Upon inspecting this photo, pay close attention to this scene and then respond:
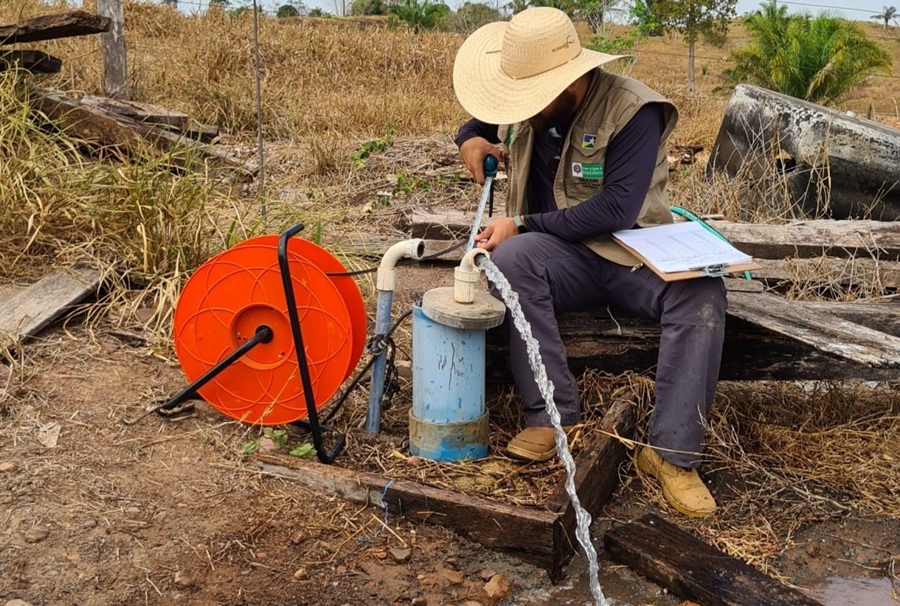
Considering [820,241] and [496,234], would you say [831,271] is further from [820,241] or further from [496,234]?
[496,234]

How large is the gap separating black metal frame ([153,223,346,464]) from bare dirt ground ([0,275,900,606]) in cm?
19

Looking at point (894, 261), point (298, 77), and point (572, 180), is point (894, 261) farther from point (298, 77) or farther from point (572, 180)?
point (298, 77)

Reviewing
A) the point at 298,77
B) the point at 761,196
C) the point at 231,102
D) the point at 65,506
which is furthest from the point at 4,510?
the point at 298,77

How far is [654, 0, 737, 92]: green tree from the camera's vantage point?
2772cm

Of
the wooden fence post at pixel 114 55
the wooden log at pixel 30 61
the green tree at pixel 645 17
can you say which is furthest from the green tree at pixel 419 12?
the wooden log at pixel 30 61

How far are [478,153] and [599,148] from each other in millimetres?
587

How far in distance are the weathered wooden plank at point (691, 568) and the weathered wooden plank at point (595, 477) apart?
0.15m

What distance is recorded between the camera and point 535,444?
3.20 m

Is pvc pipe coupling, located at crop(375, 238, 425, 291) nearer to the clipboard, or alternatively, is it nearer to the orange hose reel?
the orange hose reel

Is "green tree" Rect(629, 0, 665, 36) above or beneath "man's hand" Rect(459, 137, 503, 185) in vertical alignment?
above

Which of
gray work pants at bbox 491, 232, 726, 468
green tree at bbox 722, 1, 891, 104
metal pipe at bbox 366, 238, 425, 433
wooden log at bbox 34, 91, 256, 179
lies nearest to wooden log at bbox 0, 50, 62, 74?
wooden log at bbox 34, 91, 256, 179

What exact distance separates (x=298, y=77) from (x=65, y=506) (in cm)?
1051

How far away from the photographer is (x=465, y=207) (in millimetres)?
6652

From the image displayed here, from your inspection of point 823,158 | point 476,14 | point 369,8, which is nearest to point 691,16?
point 476,14
